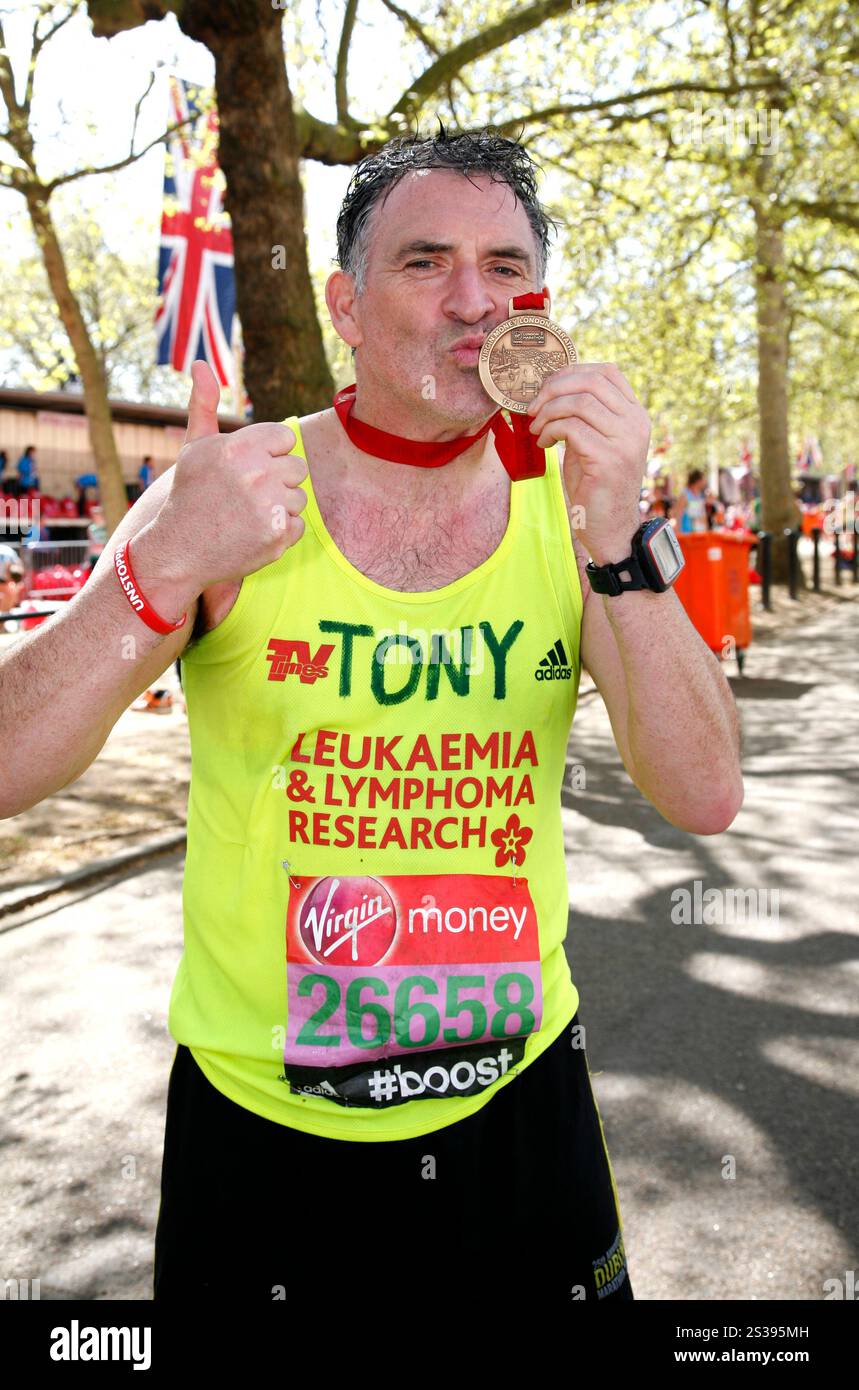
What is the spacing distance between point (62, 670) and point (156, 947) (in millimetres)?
3828

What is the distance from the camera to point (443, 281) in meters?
1.88

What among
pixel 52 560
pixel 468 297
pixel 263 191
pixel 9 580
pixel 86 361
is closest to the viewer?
pixel 468 297

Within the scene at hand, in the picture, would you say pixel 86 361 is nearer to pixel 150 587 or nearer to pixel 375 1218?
pixel 150 587

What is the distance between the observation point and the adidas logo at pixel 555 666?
1.88m

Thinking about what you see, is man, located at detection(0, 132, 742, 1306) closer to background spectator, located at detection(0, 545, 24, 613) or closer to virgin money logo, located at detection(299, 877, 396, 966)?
virgin money logo, located at detection(299, 877, 396, 966)

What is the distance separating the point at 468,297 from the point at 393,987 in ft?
3.38

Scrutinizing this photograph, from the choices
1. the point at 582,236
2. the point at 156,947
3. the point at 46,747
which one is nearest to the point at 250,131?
the point at 156,947

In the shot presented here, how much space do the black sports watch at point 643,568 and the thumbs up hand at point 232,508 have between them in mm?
444

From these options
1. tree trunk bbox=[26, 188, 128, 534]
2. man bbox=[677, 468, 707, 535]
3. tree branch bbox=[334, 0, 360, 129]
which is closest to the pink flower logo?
tree branch bbox=[334, 0, 360, 129]

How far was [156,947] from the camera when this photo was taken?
17.1 ft

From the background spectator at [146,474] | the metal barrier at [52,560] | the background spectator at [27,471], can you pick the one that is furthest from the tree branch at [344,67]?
the background spectator at [146,474]

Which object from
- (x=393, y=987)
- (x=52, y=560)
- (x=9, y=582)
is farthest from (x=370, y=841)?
(x=52, y=560)

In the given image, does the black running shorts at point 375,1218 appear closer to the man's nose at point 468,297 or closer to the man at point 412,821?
the man at point 412,821

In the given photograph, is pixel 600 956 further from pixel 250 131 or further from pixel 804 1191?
pixel 250 131
